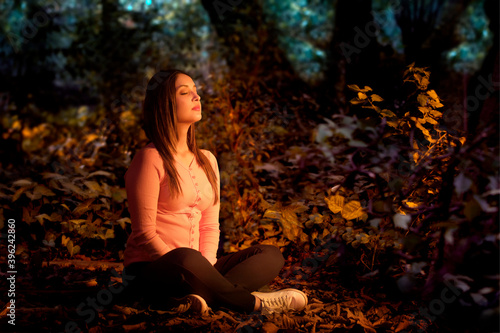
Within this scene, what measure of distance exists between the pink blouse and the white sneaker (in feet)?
1.52

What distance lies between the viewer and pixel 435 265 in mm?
2680

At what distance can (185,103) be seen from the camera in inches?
122

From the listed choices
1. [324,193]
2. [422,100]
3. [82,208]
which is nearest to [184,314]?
[324,193]

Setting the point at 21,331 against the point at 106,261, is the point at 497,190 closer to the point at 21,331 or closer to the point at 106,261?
the point at 21,331

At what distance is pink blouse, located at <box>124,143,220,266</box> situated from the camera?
9.73 ft

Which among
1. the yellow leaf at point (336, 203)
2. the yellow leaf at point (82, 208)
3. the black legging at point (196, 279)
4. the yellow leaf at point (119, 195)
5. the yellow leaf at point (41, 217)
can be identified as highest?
the yellow leaf at point (336, 203)

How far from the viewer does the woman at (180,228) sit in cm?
291

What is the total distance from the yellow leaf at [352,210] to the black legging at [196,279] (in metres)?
0.61

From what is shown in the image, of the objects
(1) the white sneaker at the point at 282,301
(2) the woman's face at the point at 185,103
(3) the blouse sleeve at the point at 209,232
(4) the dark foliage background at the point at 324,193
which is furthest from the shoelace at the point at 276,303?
(2) the woman's face at the point at 185,103

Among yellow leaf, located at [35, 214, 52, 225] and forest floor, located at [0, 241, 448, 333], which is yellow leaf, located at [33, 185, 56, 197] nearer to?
yellow leaf, located at [35, 214, 52, 225]

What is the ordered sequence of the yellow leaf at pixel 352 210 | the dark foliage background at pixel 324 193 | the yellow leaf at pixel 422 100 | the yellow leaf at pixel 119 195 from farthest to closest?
the yellow leaf at pixel 119 195, the yellow leaf at pixel 422 100, the yellow leaf at pixel 352 210, the dark foliage background at pixel 324 193

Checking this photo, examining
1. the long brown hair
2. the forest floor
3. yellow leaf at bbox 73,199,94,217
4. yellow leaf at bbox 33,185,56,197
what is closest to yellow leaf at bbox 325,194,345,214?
the forest floor

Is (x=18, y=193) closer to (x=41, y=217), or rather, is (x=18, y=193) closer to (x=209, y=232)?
(x=41, y=217)

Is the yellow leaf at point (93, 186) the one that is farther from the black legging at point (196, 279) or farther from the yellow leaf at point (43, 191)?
the black legging at point (196, 279)
